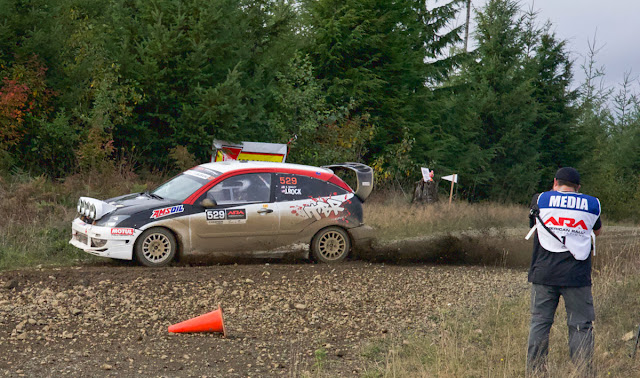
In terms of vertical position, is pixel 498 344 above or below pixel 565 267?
below

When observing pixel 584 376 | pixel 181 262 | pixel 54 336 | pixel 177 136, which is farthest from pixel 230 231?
pixel 177 136

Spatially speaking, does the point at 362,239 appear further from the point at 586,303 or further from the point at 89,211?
the point at 586,303

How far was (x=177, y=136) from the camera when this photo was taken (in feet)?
69.3

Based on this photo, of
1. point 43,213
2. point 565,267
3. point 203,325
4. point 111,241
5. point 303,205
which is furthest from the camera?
point 43,213

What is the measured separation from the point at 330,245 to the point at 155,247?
3096 mm

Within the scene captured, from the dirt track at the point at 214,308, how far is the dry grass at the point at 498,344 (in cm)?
40

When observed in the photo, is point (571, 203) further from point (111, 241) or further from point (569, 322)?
point (111, 241)

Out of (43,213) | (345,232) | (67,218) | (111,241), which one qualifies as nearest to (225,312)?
(111,241)

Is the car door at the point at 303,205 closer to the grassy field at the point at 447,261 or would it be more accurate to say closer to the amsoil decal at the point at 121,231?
the grassy field at the point at 447,261

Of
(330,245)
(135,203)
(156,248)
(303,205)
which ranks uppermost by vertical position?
(303,205)

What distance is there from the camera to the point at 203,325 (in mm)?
7734

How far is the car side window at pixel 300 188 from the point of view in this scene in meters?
12.4

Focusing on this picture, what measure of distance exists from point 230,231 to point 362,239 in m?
2.46

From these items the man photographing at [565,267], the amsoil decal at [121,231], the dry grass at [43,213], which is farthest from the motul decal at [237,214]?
the man photographing at [565,267]
